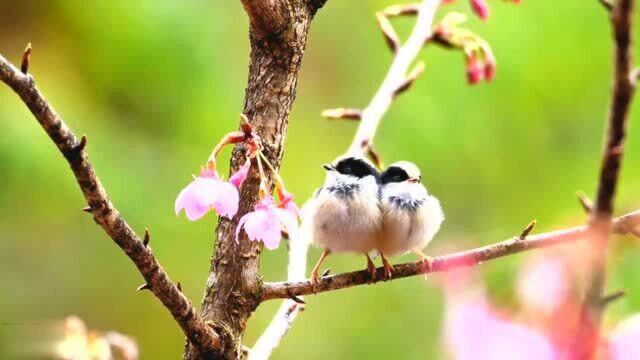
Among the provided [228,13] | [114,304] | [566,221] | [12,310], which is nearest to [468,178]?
[566,221]

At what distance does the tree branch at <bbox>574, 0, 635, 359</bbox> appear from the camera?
0.26m

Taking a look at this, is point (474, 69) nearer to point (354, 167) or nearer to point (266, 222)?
point (354, 167)

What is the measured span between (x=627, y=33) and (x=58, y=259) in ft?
6.18

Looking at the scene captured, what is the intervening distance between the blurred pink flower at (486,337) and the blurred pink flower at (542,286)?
13 millimetres

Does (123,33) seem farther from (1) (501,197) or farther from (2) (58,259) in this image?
(1) (501,197)

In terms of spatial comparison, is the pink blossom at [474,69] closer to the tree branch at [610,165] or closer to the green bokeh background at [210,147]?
the tree branch at [610,165]

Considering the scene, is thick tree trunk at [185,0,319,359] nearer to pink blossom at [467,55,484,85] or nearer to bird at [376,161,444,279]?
bird at [376,161,444,279]

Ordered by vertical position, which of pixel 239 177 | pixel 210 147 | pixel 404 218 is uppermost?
pixel 210 147

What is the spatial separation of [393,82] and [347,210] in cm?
24

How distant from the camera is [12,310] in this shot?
1.94 metres

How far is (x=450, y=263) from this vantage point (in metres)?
0.61

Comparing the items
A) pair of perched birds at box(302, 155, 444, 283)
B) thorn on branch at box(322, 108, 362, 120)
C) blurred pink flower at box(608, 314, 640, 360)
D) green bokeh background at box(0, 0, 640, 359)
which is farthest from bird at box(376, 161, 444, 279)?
green bokeh background at box(0, 0, 640, 359)

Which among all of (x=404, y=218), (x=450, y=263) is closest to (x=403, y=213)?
(x=404, y=218)

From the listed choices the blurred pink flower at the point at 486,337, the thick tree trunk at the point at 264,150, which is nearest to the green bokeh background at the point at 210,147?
the thick tree trunk at the point at 264,150
